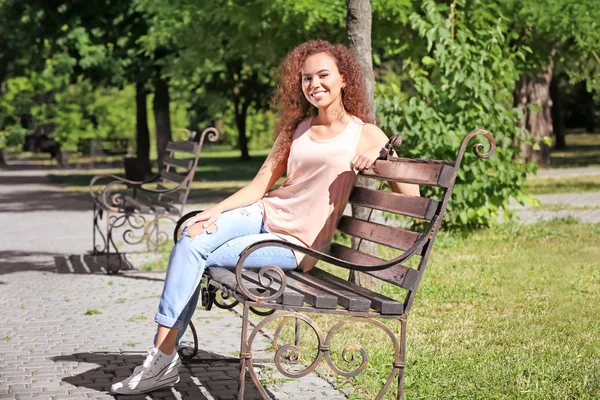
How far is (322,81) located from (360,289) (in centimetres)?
111

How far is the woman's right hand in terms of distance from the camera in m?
4.95

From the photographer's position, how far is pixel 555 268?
909 centimetres

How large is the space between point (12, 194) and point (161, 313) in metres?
18.5

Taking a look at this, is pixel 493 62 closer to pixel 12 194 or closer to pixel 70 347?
pixel 70 347

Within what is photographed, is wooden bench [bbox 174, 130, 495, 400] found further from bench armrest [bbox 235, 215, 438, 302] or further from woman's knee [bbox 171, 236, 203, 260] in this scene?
woman's knee [bbox 171, 236, 203, 260]

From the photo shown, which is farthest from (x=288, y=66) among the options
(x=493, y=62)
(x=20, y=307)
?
(x=493, y=62)

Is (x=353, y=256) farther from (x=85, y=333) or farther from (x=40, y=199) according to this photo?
(x=40, y=199)

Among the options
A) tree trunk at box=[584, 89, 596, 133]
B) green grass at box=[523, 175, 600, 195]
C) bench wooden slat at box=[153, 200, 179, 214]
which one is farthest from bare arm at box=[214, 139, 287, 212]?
tree trunk at box=[584, 89, 596, 133]

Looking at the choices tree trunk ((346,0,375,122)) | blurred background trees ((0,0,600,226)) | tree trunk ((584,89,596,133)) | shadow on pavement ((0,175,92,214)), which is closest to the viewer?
tree trunk ((346,0,375,122))

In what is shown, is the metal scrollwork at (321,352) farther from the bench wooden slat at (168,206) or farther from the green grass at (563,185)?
the green grass at (563,185)

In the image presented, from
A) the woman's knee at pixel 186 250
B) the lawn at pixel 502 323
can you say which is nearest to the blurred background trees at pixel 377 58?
the lawn at pixel 502 323

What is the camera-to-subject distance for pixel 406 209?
4672mm

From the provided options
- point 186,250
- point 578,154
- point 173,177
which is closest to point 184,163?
point 173,177

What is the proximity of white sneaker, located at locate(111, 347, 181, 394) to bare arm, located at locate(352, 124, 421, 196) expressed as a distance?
128cm
